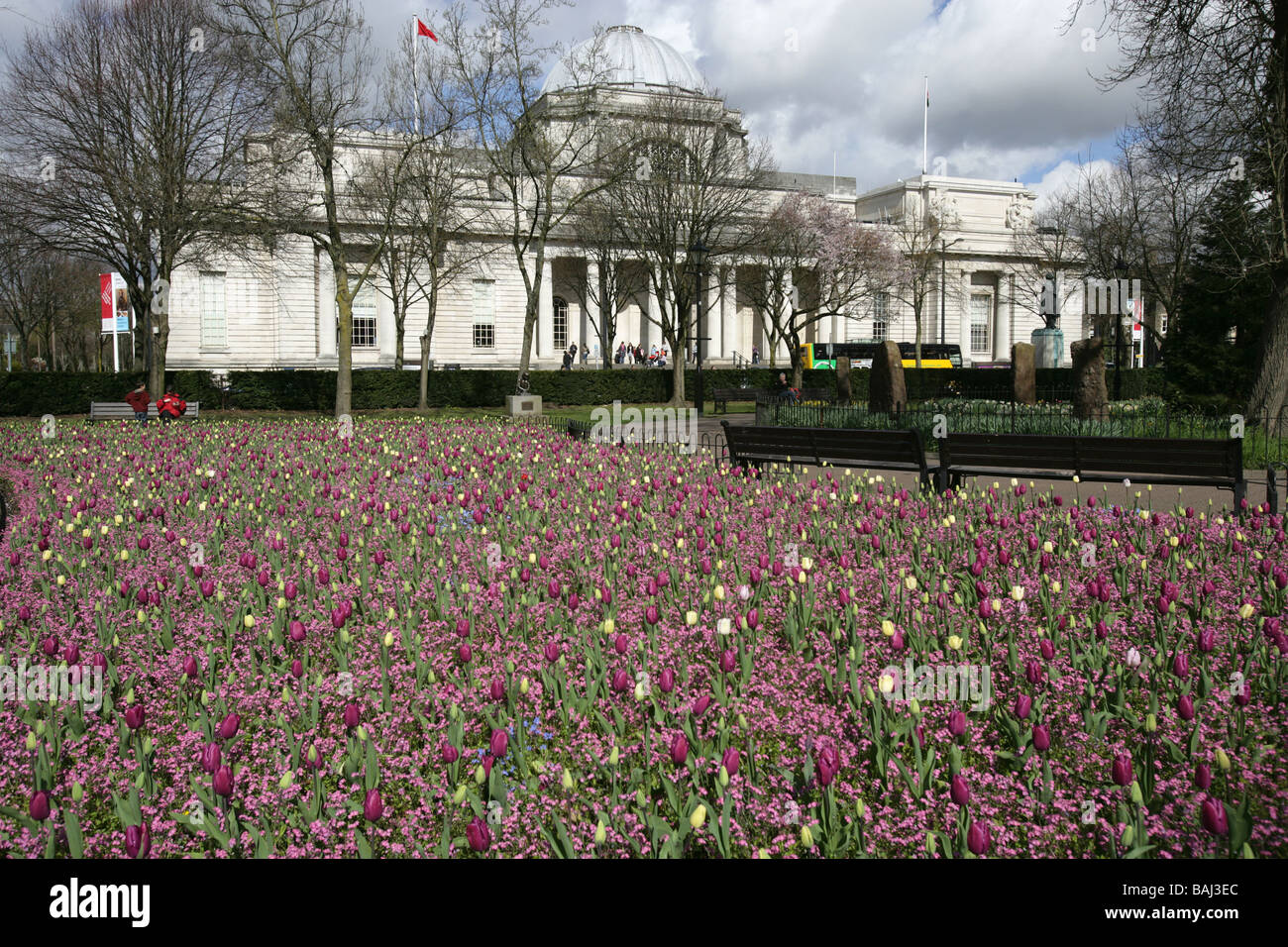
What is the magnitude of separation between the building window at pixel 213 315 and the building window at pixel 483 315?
14361 mm

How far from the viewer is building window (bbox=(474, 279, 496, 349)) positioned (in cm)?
6172

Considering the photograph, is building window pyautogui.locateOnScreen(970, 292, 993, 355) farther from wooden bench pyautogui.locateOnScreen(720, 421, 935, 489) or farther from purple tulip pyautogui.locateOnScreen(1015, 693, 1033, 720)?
purple tulip pyautogui.locateOnScreen(1015, 693, 1033, 720)

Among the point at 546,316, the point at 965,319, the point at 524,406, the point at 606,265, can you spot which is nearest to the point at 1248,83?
the point at 524,406

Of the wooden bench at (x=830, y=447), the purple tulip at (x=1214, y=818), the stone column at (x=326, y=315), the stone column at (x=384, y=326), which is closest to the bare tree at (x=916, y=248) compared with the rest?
the stone column at (x=384, y=326)

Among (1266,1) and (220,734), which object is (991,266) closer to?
(1266,1)

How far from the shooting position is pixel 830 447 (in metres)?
10.9

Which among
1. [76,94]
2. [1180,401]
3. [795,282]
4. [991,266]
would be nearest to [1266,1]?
[1180,401]

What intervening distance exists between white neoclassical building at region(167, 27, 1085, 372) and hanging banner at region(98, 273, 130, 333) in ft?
34.8

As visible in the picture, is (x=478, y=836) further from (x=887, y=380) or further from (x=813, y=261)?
(x=813, y=261)

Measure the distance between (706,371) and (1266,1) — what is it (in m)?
27.9

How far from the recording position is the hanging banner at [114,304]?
32028 mm

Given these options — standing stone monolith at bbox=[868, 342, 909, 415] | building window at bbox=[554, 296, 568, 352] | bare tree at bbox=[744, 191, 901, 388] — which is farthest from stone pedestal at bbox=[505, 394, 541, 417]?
building window at bbox=[554, 296, 568, 352]

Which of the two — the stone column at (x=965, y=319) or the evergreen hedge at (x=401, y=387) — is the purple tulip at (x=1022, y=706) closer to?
the evergreen hedge at (x=401, y=387)
